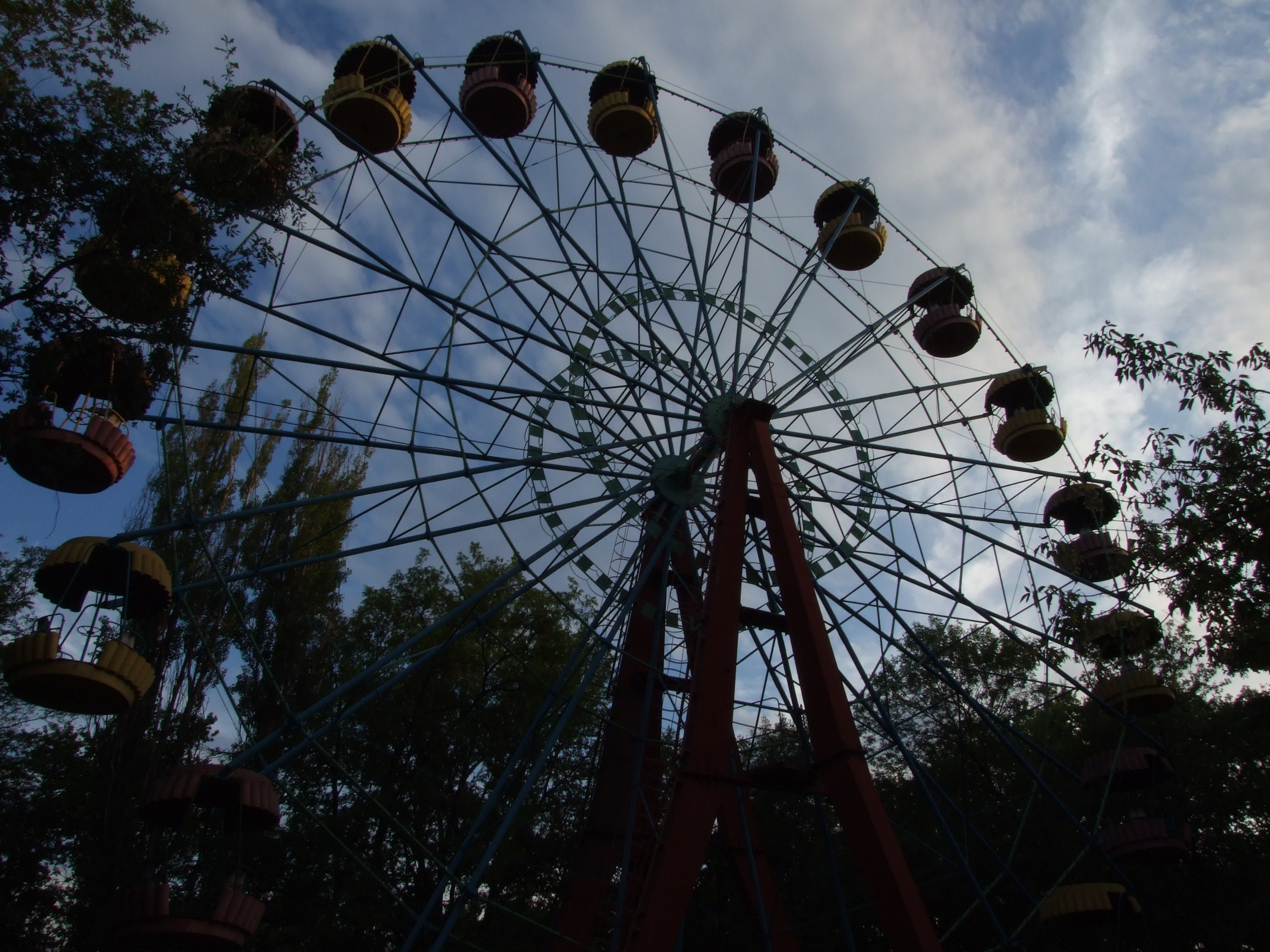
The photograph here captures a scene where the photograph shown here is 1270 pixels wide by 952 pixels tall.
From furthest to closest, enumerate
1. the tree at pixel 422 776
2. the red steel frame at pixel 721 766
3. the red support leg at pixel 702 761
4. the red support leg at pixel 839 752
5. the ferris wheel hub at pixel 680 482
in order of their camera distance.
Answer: the tree at pixel 422 776 < the ferris wheel hub at pixel 680 482 < the red support leg at pixel 702 761 < the red steel frame at pixel 721 766 < the red support leg at pixel 839 752

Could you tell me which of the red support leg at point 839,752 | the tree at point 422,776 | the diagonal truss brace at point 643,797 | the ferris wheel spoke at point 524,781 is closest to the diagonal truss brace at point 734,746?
the red support leg at point 839,752

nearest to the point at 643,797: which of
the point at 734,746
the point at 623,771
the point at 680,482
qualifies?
the point at 623,771

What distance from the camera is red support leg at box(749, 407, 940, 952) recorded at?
29.0ft

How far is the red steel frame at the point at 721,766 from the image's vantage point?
926 centimetres

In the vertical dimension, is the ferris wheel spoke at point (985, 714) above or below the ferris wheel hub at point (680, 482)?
below

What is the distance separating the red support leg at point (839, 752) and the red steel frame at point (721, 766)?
14 millimetres

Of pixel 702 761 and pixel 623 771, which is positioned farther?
pixel 623 771

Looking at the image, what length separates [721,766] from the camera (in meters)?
10.1

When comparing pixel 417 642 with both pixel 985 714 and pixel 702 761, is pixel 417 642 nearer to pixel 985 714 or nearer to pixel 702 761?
pixel 702 761

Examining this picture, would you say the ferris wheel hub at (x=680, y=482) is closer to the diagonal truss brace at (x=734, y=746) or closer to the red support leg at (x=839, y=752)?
the diagonal truss brace at (x=734, y=746)

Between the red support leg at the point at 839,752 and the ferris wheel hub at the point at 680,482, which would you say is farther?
the ferris wheel hub at the point at 680,482

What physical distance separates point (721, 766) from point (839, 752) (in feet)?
4.21

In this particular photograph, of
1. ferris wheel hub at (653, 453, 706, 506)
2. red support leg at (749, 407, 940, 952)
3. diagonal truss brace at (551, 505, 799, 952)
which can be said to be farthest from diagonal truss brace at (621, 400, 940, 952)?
ferris wheel hub at (653, 453, 706, 506)

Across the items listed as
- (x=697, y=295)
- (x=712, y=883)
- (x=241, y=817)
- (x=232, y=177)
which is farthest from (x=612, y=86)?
(x=712, y=883)
